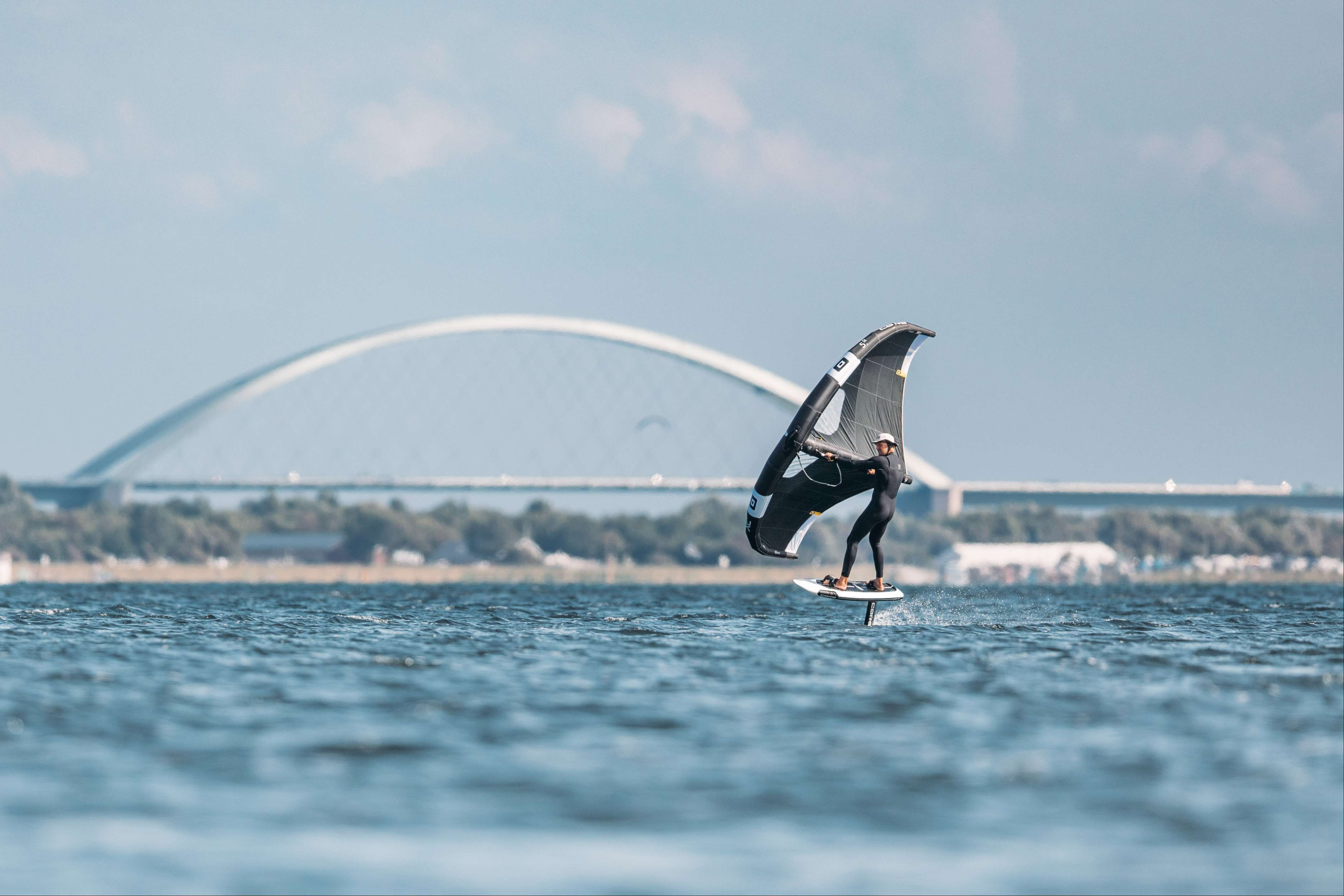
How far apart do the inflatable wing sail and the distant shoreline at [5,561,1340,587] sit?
3490 inches

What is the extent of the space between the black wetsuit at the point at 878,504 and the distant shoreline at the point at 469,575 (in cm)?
9080

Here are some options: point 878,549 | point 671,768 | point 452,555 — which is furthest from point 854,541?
point 452,555

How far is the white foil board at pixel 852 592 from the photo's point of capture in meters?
22.8

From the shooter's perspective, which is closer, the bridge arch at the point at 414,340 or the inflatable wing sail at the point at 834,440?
the inflatable wing sail at the point at 834,440

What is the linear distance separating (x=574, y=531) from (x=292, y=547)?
91.2 feet

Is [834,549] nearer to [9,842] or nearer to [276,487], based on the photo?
[276,487]

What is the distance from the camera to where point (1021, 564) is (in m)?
148

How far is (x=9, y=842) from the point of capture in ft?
27.3

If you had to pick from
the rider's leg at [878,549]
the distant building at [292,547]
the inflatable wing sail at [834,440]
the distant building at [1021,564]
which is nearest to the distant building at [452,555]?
the distant building at [292,547]

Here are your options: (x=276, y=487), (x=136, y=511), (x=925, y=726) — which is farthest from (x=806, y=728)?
(x=136, y=511)

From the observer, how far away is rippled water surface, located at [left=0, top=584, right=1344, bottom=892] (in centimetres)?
794

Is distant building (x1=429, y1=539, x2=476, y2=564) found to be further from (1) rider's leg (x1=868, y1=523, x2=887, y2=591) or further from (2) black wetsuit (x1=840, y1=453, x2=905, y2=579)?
(2) black wetsuit (x1=840, y1=453, x2=905, y2=579)

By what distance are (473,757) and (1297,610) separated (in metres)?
34.2

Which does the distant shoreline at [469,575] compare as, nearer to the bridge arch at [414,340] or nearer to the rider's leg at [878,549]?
the bridge arch at [414,340]
